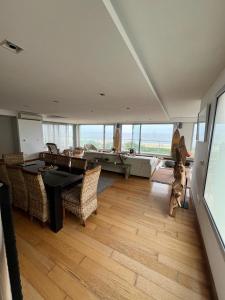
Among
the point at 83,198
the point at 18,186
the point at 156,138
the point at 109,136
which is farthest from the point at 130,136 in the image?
the point at 18,186

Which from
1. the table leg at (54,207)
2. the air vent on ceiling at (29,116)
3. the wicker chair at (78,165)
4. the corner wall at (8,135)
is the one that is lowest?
the table leg at (54,207)

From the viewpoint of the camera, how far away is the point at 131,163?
169 inches

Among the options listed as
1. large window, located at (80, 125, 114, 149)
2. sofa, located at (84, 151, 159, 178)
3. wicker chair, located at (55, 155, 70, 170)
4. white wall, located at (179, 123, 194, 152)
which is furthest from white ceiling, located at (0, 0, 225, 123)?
large window, located at (80, 125, 114, 149)

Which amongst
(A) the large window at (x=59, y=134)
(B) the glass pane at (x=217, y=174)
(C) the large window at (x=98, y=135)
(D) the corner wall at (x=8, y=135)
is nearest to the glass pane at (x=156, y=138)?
(C) the large window at (x=98, y=135)

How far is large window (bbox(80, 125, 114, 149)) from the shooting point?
9.97m

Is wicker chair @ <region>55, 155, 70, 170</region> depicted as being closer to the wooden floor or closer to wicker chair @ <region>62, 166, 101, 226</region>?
wicker chair @ <region>62, 166, 101, 226</region>

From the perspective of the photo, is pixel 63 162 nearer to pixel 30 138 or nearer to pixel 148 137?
pixel 30 138

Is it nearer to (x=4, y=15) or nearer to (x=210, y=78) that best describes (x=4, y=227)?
(x=4, y=15)

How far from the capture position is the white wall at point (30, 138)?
240 inches

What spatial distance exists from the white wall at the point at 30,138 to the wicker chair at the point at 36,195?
16.4ft

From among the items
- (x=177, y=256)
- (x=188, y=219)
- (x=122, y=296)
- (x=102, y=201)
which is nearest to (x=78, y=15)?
(x=122, y=296)

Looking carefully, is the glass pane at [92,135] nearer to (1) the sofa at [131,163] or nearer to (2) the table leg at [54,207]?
(1) the sofa at [131,163]

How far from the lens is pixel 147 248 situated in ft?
5.72

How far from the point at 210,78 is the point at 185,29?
4.33 ft
